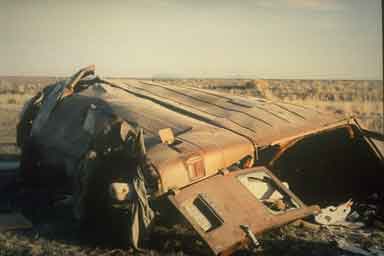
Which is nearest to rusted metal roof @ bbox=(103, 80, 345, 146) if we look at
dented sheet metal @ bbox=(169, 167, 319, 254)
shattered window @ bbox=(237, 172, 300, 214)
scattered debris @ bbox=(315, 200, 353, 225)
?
shattered window @ bbox=(237, 172, 300, 214)

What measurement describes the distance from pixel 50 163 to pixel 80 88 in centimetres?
182

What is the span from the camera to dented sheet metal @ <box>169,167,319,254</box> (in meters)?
4.77

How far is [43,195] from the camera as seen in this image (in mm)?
7770

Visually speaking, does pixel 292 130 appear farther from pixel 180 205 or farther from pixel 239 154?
pixel 180 205

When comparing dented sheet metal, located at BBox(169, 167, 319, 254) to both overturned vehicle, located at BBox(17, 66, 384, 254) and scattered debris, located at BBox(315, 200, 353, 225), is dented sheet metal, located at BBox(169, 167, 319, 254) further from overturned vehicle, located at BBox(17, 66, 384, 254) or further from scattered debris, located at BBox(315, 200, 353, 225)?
scattered debris, located at BBox(315, 200, 353, 225)

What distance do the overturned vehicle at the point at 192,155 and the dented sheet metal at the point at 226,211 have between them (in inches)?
0.5

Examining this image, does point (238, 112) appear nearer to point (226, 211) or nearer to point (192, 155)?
point (192, 155)

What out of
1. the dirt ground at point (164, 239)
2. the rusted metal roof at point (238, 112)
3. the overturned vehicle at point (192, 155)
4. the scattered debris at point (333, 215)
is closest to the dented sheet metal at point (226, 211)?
the overturned vehicle at point (192, 155)

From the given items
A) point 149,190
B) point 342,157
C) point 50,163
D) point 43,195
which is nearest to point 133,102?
point 50,163

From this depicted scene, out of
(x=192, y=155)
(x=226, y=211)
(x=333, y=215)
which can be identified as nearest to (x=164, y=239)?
(x=226, y=211)

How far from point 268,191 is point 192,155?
1290mm

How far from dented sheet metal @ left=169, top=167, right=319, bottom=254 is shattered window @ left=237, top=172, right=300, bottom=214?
39mm

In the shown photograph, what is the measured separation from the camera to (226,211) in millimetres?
5086

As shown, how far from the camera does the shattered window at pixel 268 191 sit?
5766 millimetres
